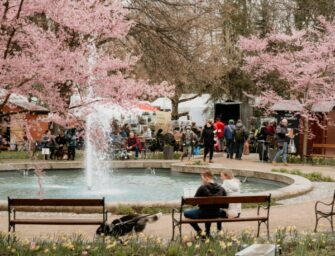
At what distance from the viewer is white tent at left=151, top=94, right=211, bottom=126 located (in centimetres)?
4597

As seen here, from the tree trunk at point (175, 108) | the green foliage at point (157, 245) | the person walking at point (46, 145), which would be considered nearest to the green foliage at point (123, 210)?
the green foliage at point (157, 245)

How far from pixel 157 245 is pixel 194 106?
37.2 metres

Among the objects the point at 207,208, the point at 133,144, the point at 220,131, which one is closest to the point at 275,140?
the point at 220,131

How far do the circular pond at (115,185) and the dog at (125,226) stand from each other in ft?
17.0

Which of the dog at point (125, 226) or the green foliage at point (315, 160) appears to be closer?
the dog at point (125, 226)

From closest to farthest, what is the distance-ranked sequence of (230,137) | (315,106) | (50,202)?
(50,202) < (230,137) < (315,106)

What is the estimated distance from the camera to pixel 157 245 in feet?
29.6

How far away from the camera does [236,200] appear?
398 inches

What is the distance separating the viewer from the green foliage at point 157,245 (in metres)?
8.56

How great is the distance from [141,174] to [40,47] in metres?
13.3

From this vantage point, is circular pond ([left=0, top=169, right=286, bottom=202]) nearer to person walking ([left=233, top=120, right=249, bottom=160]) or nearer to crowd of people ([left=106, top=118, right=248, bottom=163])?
crowd of people ([left=106, top=118, right=248, bottom=163])

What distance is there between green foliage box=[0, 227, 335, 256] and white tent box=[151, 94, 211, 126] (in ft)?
119

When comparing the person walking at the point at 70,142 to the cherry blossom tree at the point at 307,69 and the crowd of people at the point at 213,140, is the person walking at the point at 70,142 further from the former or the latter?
the cherry blossom tree at the point at 307,69

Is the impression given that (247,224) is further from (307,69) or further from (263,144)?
(307,69)
